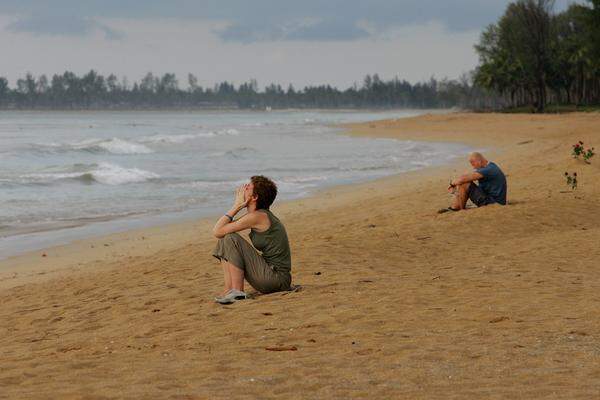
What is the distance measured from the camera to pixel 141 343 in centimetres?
649

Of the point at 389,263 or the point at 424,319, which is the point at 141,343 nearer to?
the point at 424,319

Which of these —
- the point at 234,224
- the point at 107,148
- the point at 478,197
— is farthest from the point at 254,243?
the point at 107,148

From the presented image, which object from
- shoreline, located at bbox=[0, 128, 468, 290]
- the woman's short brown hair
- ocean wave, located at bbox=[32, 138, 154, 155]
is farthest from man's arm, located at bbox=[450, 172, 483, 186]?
ocean wave, located at bbox=[32, 138, 154, 155]

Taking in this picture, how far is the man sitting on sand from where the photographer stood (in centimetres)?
1297

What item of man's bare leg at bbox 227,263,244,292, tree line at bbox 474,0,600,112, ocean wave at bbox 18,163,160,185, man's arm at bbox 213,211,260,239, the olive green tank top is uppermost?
tree line at bbox 474,0,600,112

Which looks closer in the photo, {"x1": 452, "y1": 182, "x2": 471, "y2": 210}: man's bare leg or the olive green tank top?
the olive green tank top

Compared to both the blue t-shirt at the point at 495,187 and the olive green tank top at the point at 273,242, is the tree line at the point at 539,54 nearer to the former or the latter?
the blue t-shirt at the point at 495,187

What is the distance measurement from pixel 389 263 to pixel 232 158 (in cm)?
2773

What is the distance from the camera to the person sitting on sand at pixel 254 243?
761 cm

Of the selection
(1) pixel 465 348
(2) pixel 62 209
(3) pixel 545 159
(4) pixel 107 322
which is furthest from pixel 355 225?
(3) pixel 545 159

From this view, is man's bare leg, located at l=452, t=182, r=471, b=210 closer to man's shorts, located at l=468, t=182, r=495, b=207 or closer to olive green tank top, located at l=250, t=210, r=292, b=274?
man's shorts, located at l=468, t=182, r=495, b=207

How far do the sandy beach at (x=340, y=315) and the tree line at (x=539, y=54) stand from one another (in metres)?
60.8

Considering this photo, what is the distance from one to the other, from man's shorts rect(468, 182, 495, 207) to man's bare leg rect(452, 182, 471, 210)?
4.8 inches

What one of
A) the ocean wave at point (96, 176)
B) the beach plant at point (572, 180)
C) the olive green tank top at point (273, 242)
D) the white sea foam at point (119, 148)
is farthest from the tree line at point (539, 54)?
the olive green tank top at point (273, 242)
